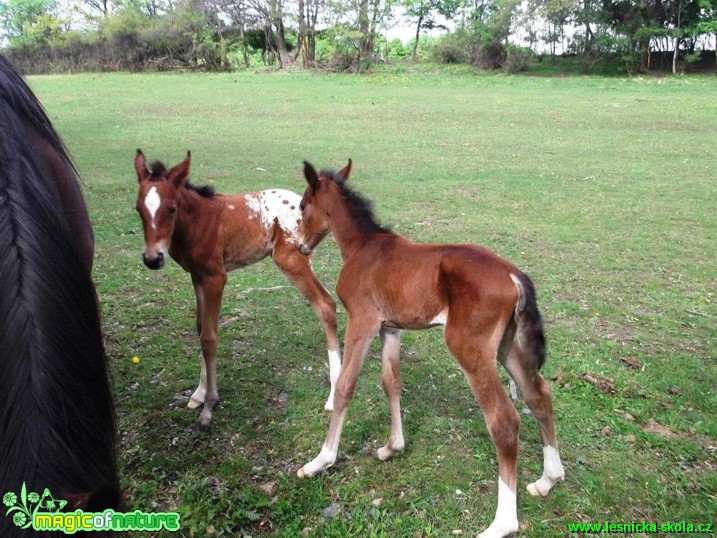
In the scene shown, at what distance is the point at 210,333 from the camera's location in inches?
136

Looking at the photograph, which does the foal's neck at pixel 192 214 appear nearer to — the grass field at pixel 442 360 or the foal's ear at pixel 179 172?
the foal's ear at pixel 179 172

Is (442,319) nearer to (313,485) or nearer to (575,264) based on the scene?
Answer: (313,485)

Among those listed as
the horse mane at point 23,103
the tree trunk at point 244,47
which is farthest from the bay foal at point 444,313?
the tree trunk at point 244,47

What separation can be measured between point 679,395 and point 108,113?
17.4 m

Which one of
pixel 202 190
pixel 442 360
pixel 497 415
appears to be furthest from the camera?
pixel 442 360

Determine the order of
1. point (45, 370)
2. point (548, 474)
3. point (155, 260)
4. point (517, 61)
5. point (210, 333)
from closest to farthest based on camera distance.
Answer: point (45, 370), point (548, 474), point (155, 260), point (210, 333), point (517, 61)

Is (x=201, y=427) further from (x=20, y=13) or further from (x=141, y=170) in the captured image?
(x=20, y=13)

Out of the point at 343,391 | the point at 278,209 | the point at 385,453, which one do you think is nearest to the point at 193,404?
the point at 343,391

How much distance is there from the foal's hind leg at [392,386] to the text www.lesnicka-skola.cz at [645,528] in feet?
3.17

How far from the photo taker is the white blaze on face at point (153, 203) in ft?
10.1

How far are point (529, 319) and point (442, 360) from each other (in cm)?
173

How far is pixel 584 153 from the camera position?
Answer: 1199 centimetres

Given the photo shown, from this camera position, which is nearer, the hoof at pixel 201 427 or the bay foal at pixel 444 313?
the bay foal at pixel 444 313

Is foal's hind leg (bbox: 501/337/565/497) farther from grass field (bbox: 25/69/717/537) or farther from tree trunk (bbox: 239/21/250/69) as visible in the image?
tree trunk (bbox: 239/21/250/69)
